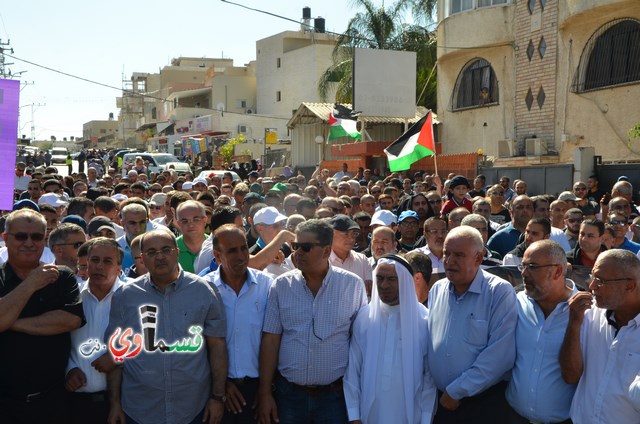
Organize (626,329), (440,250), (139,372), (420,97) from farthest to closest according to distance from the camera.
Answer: (420,97) < (440,250) < (139,372) < (626,329)

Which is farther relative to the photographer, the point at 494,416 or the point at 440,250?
the point at 440,250

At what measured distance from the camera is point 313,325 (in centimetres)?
441

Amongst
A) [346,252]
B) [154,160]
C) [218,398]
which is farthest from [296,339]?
[154,160]

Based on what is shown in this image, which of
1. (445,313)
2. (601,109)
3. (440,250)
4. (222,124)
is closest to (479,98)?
(601,109)

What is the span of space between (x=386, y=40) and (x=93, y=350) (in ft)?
105

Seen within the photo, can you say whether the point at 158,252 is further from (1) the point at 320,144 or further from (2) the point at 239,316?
(1) the point at 320,144

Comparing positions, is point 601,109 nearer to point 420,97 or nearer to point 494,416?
point 420,97

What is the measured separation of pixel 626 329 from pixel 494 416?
0.99 meters

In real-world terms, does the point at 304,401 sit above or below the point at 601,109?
below

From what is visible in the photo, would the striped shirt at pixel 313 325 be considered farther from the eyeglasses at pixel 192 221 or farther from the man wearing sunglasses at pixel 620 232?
the man wearing sunglasses at pixel 620 232

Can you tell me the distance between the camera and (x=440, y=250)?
6.54 m

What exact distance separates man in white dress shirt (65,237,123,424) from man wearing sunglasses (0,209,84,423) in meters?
0.10

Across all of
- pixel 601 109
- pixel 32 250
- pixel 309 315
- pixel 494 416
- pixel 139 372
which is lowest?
pixel 494 416

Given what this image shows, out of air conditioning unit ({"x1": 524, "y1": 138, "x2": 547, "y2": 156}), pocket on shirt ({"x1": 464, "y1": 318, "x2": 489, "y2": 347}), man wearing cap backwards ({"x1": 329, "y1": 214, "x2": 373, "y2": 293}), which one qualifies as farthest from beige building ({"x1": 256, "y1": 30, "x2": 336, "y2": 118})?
pocket on shirt ({"x1": 464, "y1": 318, "x2": 489, "y2": 347})
